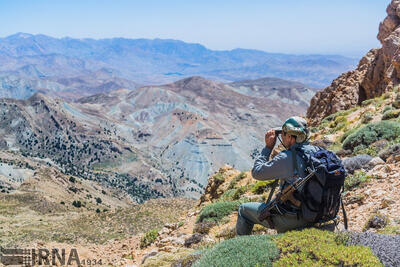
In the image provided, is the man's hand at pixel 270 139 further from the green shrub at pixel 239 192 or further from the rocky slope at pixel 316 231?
the green shrub at pixel 239 192

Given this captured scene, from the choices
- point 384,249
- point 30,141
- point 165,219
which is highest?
point 384,249

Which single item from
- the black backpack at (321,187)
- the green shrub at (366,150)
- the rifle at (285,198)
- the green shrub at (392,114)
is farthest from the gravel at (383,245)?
the green shrub at (392,114)

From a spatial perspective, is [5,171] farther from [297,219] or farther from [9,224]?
[297,219]

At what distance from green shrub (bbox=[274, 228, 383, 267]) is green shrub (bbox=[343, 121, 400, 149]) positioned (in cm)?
849

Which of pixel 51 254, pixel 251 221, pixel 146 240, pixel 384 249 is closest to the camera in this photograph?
pixel 384 249

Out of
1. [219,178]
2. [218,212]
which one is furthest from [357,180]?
[219,178]

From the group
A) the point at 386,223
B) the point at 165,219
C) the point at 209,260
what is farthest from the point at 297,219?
the point at 165,219

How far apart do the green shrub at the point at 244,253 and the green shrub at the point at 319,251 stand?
5.2 inches

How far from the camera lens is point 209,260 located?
452 centimetres

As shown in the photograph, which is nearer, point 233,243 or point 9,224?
point 233,243

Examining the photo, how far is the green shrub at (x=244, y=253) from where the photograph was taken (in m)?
4.14

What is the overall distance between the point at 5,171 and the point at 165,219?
86.2m

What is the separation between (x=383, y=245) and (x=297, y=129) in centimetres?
180

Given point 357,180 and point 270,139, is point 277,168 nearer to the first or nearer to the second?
point 270,139
